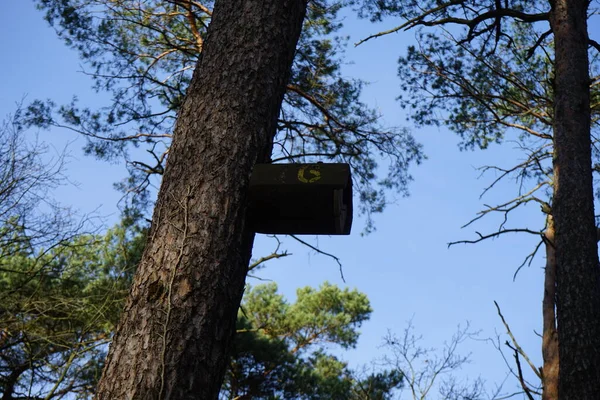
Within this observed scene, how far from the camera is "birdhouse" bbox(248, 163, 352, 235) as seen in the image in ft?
6.23

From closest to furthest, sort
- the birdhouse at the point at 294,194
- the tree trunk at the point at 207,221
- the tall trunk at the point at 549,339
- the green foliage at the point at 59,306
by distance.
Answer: the tree trunk at the point at 207,221
the birdhouse at the point at 294,194
the green foliage at the point at 59,306
the tall trunk at the point at 549,339

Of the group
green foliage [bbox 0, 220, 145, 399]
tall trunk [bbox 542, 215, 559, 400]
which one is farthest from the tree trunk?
tall trunk [bbox 542, 215, 559, 400]

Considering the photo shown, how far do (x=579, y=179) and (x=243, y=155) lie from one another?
334 cm

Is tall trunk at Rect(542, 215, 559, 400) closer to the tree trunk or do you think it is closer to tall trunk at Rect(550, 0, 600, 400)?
tall trunk at Rect(550, 0, 600, 400)

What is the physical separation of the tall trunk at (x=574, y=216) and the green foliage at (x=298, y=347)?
3896mm

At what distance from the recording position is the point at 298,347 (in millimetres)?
12828

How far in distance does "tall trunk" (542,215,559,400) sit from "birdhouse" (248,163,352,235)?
4314mm

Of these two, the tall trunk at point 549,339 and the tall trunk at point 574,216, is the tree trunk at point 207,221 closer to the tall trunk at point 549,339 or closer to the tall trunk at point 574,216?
the tall trunk at point 574,216

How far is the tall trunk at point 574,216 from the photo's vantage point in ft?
12.3

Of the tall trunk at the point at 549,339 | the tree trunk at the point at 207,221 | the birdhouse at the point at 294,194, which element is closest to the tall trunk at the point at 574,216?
the tall trunk at the point at 549,339

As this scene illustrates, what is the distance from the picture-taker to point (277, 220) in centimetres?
201

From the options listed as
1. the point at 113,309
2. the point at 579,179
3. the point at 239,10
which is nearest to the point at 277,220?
the point at 239,10

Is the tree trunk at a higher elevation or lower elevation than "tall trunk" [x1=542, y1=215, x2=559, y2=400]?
lower

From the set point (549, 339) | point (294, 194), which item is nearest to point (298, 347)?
point (549, 339)
